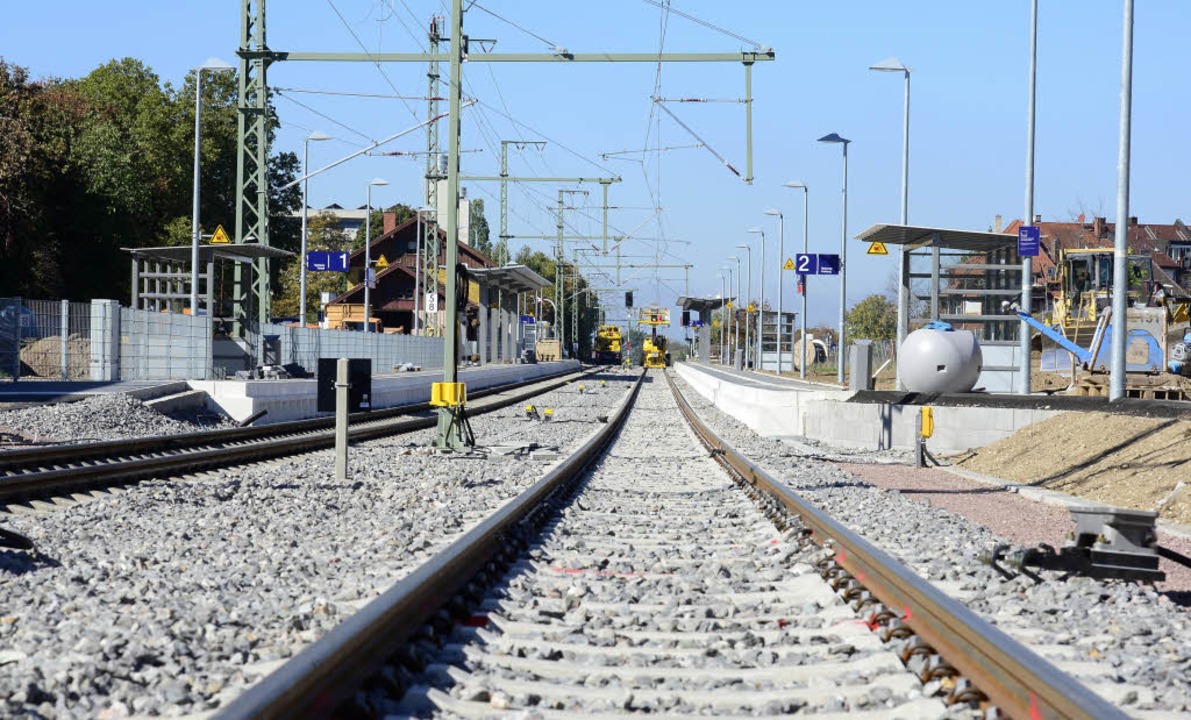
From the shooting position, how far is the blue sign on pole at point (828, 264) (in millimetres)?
52250

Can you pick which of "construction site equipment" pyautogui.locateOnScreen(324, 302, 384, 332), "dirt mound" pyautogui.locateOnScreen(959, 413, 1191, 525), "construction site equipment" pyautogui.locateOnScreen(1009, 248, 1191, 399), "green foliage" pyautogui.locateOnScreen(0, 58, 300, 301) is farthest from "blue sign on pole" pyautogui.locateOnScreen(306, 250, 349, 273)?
"dirt mound" pyautogui.locateOnScreen(959, 413, 1191, 525)

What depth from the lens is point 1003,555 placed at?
8.12m

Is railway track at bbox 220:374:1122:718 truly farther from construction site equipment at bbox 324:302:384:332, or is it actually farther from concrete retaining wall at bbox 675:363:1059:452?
construction site equipment at bbox 324:302:384:332

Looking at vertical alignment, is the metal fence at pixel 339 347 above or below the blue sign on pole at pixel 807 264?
below

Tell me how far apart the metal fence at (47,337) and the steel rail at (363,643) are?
26.1 metres

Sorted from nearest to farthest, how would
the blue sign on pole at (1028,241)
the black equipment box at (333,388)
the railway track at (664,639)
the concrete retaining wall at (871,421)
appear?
the railway track at (664,639) → the black equipment box at (333,388) → the concrete retaining wall at (871,421) → the blue sign on pole at (1028,241)

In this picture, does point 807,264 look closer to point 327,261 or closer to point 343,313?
point 327,261

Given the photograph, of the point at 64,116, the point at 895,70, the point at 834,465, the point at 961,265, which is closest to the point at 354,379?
the point at 834,465

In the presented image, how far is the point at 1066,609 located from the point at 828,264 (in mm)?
45660

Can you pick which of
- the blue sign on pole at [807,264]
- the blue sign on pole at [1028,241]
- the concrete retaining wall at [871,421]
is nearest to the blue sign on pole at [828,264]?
the blue sign on pole at [807,264]

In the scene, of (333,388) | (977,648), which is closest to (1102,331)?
(333,388)

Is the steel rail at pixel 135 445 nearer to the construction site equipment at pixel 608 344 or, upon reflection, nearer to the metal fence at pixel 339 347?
the metal fence at pixel 339 347

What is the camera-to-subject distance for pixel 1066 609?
24.3ft

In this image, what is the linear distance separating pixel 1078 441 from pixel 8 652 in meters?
17.8
